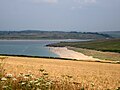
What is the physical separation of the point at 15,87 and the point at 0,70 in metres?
1.53

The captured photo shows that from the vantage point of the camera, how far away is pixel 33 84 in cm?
751

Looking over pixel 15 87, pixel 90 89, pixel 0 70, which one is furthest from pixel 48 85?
pixel 90 89

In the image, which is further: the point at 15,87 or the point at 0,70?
the point at 0,70

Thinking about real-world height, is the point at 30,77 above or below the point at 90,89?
above

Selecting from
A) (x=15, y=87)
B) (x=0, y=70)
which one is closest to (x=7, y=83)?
(x=15, y=87)

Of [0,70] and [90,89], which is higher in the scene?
[0,70]

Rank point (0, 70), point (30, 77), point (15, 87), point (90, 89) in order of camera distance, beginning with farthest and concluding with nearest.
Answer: point (90, 89)
point (0, 70)
point (30, 77)
point (15, 87)

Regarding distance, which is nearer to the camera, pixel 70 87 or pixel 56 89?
pixel 56 89

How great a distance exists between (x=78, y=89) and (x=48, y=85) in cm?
130

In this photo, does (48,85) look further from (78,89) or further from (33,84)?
(78,89)

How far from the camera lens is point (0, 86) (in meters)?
7.57

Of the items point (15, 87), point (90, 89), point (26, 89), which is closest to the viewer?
point (26, 89)

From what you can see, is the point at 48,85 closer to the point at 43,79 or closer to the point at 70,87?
the point at 43,79

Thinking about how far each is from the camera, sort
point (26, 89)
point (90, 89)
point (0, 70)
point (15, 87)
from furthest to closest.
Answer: point (90, 89)
point (0, 70)
point (15, 87)
point (26, 89)
